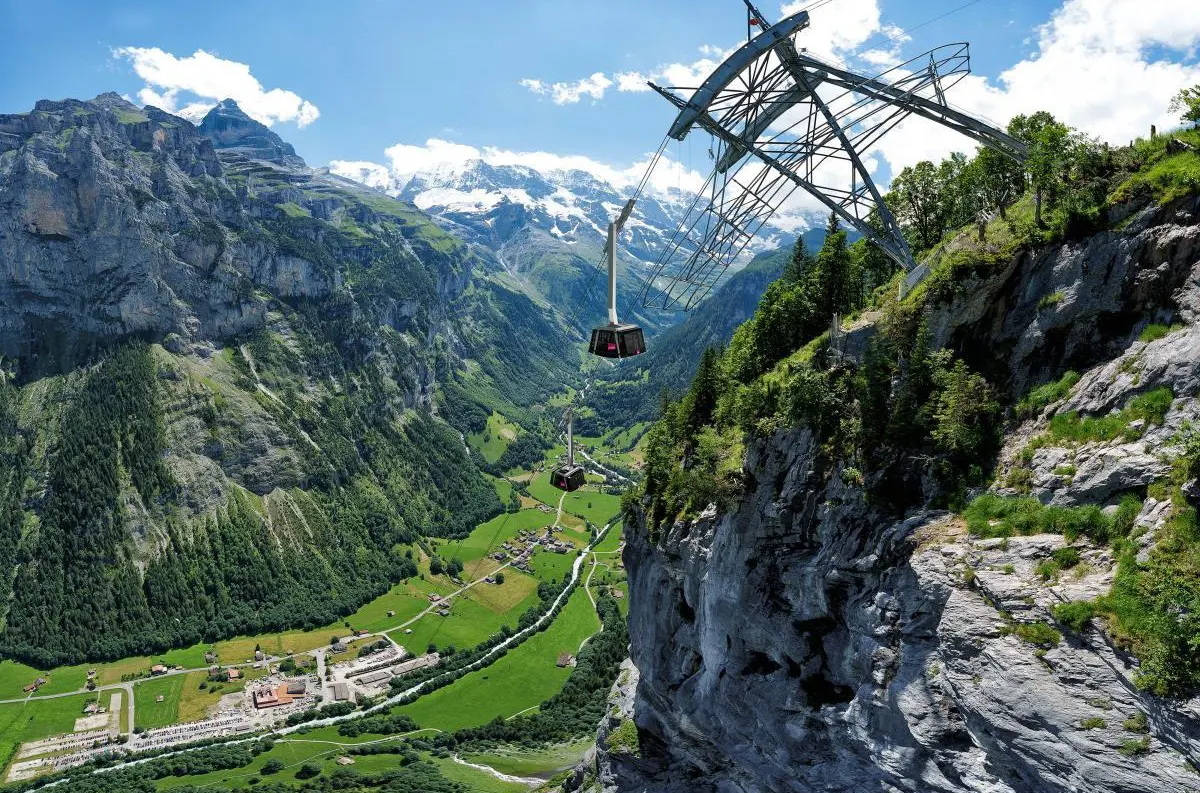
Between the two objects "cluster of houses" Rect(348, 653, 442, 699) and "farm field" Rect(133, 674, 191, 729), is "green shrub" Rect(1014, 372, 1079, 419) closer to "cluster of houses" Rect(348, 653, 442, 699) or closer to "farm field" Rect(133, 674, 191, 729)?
"cluster of houses" Rect(348, 653, 442, 699)

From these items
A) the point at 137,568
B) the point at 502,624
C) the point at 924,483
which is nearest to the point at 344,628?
the point at 502,624

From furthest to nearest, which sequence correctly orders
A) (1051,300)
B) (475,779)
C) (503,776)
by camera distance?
1. (503,776)
2. (475,779)
3. (1051,300)

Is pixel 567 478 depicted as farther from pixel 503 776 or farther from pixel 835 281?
pixel 503 776

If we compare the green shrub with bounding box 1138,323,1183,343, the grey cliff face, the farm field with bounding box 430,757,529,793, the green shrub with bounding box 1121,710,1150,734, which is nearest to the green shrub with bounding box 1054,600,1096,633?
the grey cliff face

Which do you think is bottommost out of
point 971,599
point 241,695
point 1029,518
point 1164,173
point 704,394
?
point 241,695

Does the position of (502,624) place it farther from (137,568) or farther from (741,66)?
(741,66)

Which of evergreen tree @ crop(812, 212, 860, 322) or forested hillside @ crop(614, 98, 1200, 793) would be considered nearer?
forested hillside @ crop(614, 98, 1200, 793)

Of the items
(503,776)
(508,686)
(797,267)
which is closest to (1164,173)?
(797,267)
